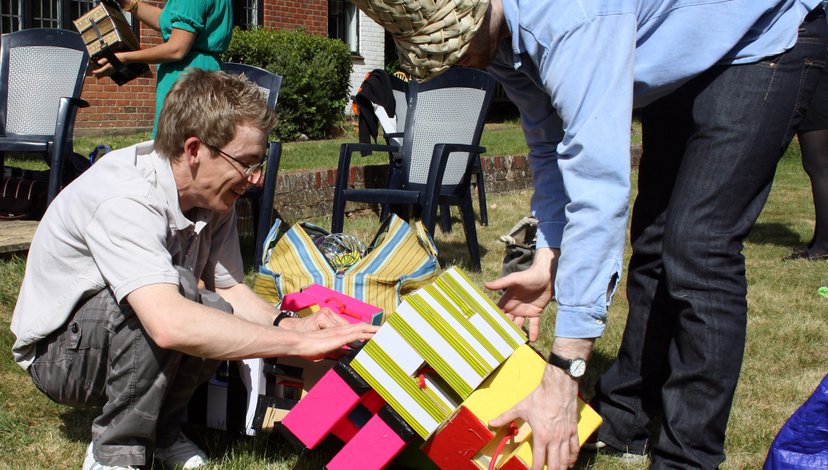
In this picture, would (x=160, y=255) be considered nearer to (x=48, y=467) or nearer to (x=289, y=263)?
(x=48, y=467)

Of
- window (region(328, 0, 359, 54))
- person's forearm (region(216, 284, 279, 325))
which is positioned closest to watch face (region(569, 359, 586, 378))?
person's forearm (region(216, 284, 279, 325))

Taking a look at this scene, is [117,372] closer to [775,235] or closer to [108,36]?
[108,36]

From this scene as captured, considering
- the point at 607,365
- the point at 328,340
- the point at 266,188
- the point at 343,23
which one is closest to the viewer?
the point at 328,340

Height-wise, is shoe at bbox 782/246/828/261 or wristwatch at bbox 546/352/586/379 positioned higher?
wristwatch at bbox 546/352/586/379

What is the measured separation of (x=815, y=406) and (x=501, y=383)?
→ 77cm

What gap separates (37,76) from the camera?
525 cm

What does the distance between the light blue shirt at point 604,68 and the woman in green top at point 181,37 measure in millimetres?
2777

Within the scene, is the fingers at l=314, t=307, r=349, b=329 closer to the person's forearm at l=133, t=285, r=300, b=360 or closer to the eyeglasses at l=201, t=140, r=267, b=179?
the person's forearm at l=133, t=285, r=300, b=360

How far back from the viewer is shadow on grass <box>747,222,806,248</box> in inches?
255

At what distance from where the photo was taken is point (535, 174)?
8.08ft

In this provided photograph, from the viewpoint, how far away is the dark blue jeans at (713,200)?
79.5 inches

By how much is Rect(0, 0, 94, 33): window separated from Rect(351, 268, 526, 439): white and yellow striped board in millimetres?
10048

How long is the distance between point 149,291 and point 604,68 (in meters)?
1.20

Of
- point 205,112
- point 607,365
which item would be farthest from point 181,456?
point 607,365
